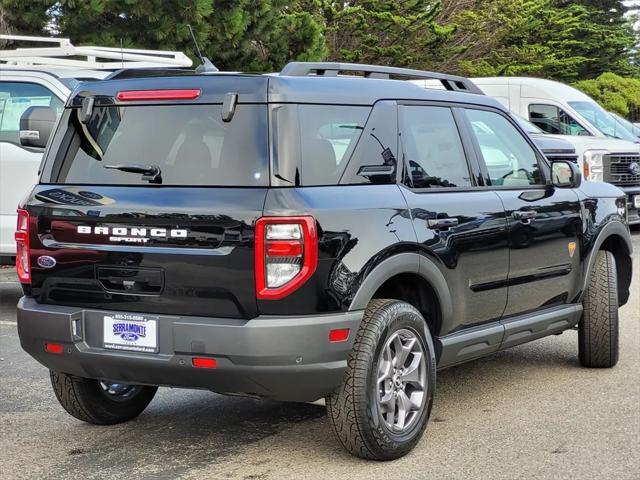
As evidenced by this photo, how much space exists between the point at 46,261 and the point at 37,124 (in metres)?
3.85

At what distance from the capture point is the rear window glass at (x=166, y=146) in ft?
15.0

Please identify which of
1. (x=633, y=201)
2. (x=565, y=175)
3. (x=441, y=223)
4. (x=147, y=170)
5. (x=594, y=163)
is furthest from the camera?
(x=633, y=201)

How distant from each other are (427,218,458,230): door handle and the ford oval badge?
1.83 metres

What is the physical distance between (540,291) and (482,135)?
100 centimetres

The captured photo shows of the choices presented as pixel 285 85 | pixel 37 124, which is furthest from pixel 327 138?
A: pixel 37 124

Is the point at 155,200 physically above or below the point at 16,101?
below

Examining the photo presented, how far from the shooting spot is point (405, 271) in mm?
4891

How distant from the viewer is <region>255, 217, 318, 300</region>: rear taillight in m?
4.37

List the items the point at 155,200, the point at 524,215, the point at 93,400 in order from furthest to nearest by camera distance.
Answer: the point at 524,215 < the point at 93,400 < the point at 155,200

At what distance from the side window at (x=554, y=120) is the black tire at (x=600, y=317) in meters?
10.0

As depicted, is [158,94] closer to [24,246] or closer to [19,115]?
[24,246]

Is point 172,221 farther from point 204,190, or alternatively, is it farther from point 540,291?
point 540,291

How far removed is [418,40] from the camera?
28203mm

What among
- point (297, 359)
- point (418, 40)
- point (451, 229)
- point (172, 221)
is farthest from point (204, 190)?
point (418, 40)
